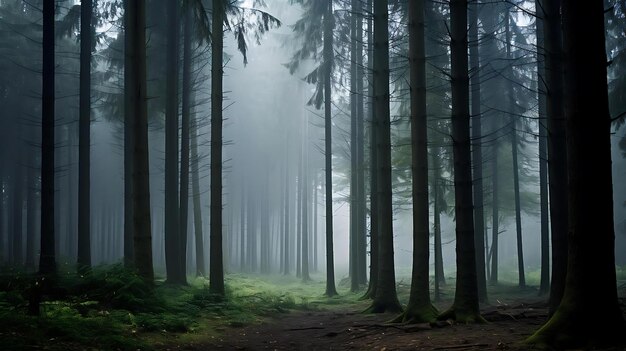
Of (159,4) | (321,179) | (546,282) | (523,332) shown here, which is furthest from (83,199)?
(321,179)

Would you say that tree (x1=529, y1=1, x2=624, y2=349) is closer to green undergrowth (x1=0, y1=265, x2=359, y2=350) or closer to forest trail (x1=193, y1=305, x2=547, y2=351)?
forest trail (x1=193, y1=305, x2=547, y2=351)

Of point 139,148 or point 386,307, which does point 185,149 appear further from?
point 386,307

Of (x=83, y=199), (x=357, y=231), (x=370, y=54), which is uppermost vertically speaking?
(x=370, y=54)

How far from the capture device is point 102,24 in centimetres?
1967


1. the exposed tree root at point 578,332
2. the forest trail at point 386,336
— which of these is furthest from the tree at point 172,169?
the exposed tree root at point 578,332

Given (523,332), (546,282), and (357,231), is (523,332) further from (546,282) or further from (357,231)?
(357,231)

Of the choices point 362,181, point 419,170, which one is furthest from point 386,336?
point 362,181

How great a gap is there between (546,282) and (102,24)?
19745mm

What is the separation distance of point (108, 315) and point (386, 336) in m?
4.76

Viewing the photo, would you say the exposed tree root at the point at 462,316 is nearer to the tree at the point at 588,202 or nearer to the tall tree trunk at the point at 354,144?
the tree at the point at 588,202

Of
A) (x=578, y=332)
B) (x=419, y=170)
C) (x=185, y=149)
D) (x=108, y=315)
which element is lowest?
(x=108, y=315)

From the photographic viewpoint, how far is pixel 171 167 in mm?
16938

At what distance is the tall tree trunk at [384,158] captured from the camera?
12883 millimetres

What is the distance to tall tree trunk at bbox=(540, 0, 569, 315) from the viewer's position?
8125mm
